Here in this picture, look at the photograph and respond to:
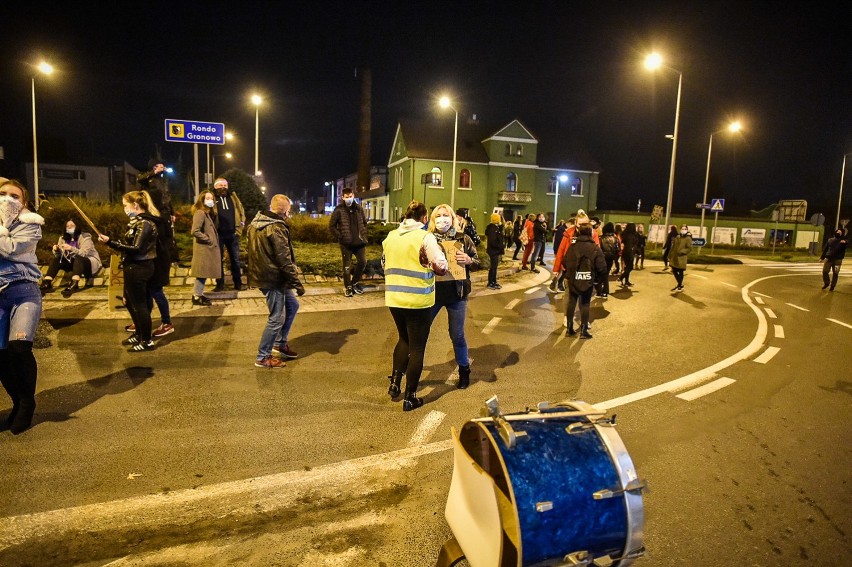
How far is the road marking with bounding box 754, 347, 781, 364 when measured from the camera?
24.6ft

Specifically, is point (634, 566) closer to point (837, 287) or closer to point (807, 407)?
point (807, 407)

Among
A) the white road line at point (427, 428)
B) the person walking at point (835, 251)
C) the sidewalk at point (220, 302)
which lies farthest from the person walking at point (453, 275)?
the person walking at point (835, 251)

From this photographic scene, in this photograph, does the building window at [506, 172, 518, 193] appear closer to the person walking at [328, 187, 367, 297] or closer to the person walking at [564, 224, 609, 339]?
the person walking at [328, 187, 367, 297]

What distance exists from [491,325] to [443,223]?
4102 millimetres

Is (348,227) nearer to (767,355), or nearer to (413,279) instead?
(413,279)

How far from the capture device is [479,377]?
6.32 meters

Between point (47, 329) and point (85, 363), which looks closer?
point (85, 363)

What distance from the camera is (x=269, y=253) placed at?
6172 mm

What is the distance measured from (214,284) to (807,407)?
33.4 feet

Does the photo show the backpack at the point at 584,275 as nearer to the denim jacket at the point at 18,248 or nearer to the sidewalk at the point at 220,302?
the sidewalk at the point at 220,302

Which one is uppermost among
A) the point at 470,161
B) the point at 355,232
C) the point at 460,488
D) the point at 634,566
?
the point at 470,161

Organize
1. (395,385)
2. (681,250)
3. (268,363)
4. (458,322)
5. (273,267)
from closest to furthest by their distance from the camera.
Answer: (395,385) < (458,322) < (273,267) < (268,363) < (681,250)

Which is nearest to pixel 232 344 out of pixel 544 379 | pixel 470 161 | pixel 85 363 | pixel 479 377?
pixel 85 363

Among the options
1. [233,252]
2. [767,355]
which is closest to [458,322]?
[767,355]
